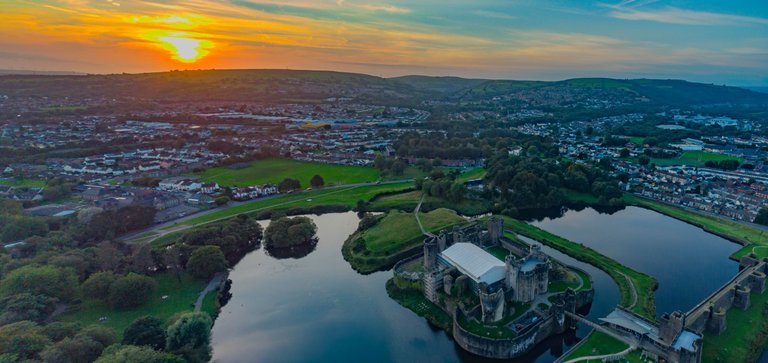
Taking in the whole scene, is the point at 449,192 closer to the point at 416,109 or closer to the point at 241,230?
the point at 241,230

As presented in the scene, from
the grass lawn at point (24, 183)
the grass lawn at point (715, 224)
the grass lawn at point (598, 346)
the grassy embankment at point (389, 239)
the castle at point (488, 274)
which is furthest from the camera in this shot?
the grass lawn at point (24, 183)

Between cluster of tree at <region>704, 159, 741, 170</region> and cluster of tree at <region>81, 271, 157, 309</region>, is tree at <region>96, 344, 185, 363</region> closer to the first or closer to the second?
cluster of tree at <region>81, 271, 157, 309</region>

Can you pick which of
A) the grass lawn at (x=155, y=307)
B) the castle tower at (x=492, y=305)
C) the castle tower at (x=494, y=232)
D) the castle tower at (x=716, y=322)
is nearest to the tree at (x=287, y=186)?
the grass lawn at (x=155, y=307)

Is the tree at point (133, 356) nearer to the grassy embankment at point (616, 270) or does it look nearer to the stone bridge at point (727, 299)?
the grassy embankment at point (616, 270)

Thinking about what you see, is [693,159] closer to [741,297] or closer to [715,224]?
[715,224]

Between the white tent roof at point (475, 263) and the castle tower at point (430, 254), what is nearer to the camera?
the white tent roof at point (475, 263)

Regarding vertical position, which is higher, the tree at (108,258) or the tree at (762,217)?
the tree at (762,217)
